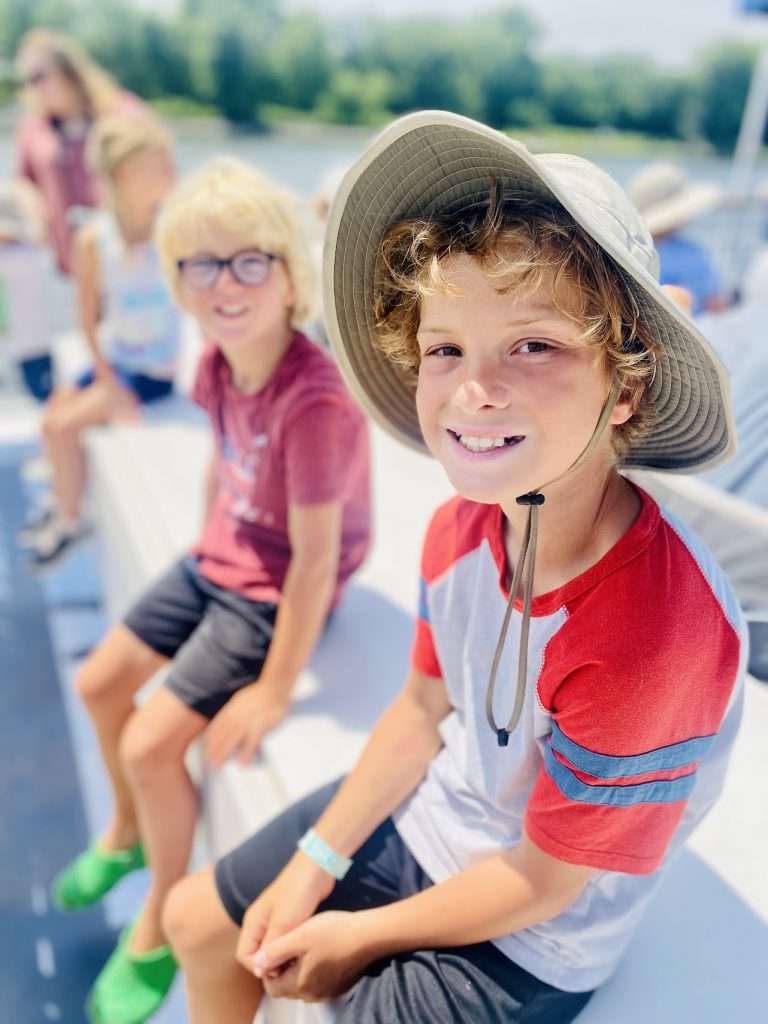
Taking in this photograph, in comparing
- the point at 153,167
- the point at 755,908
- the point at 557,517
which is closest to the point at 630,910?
the point at 755,908

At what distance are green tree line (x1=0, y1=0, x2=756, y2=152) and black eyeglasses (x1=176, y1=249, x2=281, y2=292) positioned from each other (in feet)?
67.5

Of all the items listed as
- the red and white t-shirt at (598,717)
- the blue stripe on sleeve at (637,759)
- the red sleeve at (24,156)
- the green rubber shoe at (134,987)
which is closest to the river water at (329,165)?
the red and white t-shirt at (598,717)

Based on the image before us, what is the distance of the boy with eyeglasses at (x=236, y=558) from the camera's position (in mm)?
1406

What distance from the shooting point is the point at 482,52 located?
24.5 metres

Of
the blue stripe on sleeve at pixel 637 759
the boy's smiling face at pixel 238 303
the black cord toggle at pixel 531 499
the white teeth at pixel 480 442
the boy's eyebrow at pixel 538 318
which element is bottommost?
the blue stripe on sleeve at pixel 637 759

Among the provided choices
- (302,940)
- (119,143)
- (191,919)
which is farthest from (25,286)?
(302,940)

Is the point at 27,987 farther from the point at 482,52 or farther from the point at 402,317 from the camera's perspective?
the point at 482,52

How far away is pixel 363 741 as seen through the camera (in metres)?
1.39

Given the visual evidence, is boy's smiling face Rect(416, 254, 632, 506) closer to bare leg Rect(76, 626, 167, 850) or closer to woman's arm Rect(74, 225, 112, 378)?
bare leg Rect(76, 626, 167, 850)

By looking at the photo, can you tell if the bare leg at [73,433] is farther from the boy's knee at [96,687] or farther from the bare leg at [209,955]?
the bare leg at [209,955]

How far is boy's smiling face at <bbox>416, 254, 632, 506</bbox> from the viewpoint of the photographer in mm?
729

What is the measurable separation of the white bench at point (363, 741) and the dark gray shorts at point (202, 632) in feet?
0.38

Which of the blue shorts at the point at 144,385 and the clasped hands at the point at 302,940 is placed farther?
the blue shorts at the point at 144,385

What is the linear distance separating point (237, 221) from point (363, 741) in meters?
0.87
